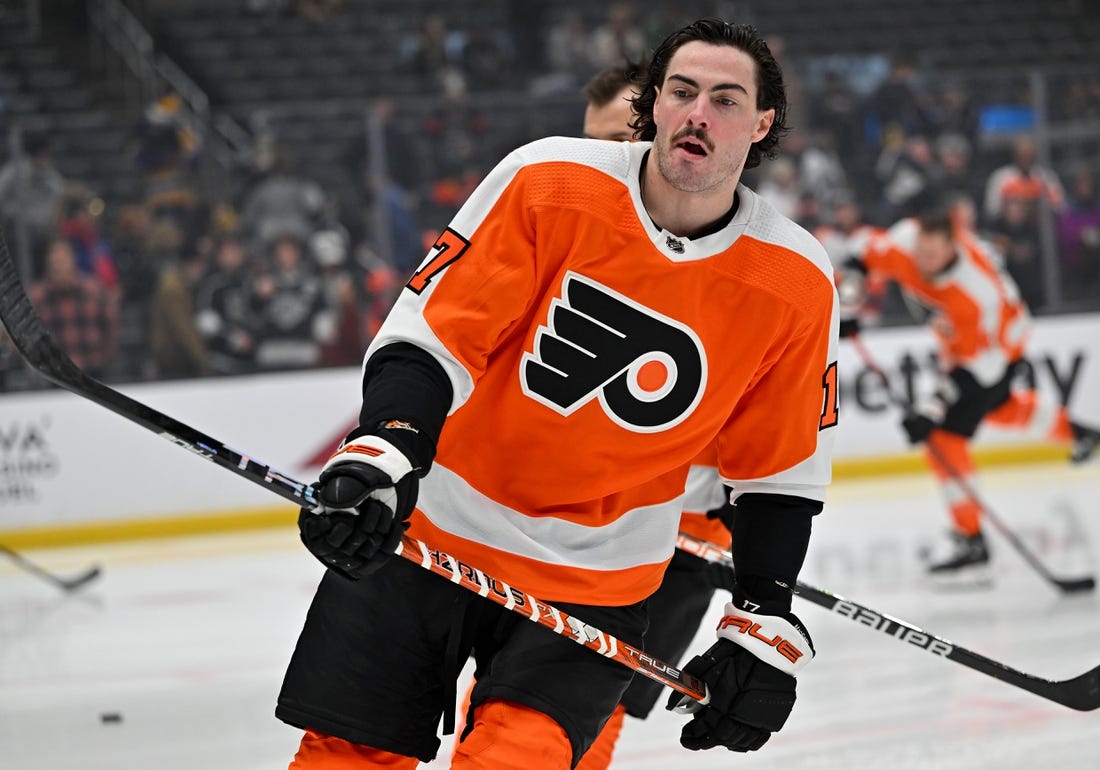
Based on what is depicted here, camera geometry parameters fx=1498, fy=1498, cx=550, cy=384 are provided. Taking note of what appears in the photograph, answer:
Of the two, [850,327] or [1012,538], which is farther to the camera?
[1012,538]

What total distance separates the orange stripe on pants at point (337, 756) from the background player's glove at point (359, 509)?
31 centimetres

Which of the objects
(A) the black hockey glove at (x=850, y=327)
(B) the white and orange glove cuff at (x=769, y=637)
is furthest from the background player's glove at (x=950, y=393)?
(B) the white and orange glove cuff at (x=769, y=637)

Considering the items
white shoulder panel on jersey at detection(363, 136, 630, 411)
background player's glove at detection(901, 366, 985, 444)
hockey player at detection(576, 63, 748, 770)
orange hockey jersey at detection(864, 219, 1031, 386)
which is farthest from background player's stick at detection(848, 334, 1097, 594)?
white shoulder panel on jersey at detection(363, 136, 630, 411)

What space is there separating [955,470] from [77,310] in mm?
3932

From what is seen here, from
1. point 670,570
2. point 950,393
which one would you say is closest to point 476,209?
point 670,570

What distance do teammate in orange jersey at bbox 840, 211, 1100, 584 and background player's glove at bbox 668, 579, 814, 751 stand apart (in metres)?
3.63

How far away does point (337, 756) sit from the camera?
1.97 m

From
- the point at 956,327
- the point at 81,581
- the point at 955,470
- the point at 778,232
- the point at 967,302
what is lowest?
the point at 81,581

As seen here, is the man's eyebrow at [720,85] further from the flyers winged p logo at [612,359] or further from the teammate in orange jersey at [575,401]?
the flyers winged p logo at [612,359]

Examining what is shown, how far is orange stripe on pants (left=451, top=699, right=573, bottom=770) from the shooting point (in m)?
1.93

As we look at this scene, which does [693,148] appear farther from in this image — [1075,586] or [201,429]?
[201,429]

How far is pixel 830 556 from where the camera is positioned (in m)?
5.84

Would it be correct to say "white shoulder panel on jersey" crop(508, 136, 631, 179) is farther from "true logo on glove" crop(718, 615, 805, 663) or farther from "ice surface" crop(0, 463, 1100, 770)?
"ice surface" crop(0, 463, 1100, 770)

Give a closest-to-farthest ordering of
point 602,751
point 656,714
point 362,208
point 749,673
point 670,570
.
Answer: point 749,673 < point 602,751 < point 670,570 < point 656,714 < point 362,208
